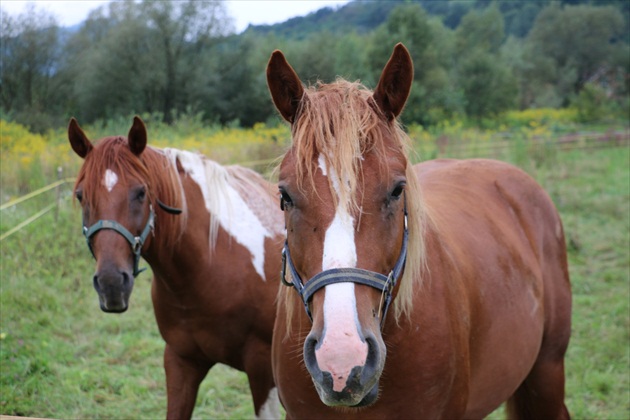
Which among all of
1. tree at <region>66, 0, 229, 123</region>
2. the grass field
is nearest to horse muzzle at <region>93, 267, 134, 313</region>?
the grass field

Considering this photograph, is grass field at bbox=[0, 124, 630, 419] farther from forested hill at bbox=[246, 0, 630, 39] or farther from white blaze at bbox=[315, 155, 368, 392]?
forested hill at bbox=[246, 0, 630, 39]

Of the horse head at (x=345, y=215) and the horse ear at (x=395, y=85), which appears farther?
the horse ear at (x=395, y=85)

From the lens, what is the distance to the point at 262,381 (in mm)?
2949

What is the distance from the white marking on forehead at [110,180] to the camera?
108 inches

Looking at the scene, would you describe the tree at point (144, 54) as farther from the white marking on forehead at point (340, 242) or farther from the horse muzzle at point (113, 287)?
the white marking on forehead at point (340, 242)

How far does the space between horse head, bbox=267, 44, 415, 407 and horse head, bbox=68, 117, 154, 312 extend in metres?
1.30

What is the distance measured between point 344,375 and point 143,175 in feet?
6.39

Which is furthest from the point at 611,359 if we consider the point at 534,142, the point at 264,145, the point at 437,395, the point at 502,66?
the point at 502,66

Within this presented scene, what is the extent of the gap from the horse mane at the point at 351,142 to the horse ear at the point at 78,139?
1.62 metres

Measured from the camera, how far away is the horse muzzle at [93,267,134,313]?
105 inches

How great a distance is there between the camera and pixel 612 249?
24.2 ft

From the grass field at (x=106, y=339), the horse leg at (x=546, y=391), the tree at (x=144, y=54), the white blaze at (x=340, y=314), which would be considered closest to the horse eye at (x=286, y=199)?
the white blaze at (x=340, y=314)

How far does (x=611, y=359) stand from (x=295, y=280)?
3.82 m

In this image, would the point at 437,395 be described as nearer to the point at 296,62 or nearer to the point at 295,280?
the point at 295,280
